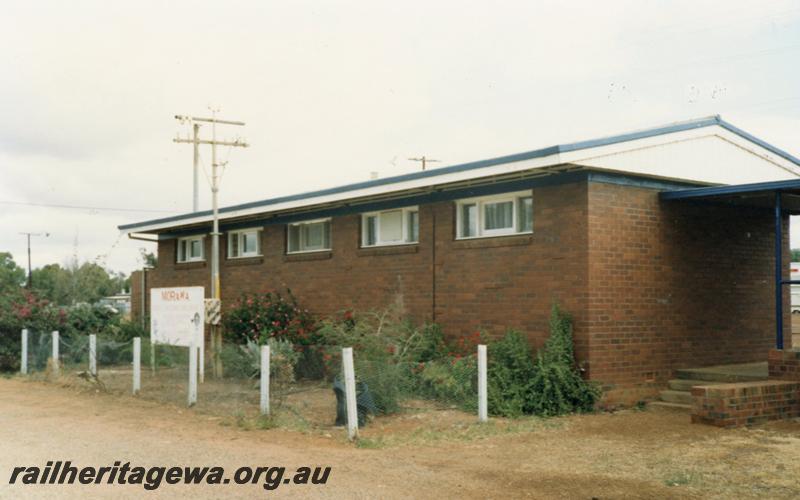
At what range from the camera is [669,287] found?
13703 mm

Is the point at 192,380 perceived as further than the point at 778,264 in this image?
Yes

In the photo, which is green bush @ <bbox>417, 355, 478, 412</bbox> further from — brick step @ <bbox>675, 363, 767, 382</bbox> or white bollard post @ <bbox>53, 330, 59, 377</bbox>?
white bollard post @ <bbox>53, 330, 59, 377</bbox>

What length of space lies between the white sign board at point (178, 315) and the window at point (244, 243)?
→ 4.27 m

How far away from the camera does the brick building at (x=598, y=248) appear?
42.0 ft

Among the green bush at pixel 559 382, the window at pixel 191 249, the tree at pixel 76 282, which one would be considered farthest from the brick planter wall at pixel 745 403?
the tree at pixel 76 282

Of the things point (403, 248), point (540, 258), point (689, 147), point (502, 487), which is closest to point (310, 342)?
point (403, 248)

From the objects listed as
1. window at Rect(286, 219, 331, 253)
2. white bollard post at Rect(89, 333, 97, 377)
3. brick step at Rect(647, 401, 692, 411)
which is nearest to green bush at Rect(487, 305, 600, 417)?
brick step at Rect(647, 401, 692, 411)

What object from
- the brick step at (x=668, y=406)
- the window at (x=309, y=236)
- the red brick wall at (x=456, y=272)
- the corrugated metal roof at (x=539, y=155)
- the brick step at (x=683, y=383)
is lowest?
the brick step at (x=668, y=406)

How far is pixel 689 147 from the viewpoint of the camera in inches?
551

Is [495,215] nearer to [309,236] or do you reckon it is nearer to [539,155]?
[539,155]

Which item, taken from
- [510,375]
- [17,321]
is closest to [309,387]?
[510,375]

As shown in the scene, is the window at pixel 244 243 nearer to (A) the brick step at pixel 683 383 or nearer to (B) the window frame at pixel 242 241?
(B) the window frame at pixel 242 241

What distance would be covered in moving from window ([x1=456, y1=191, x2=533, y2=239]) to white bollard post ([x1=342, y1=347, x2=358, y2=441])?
4.64m

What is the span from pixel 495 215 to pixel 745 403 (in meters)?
5.18
